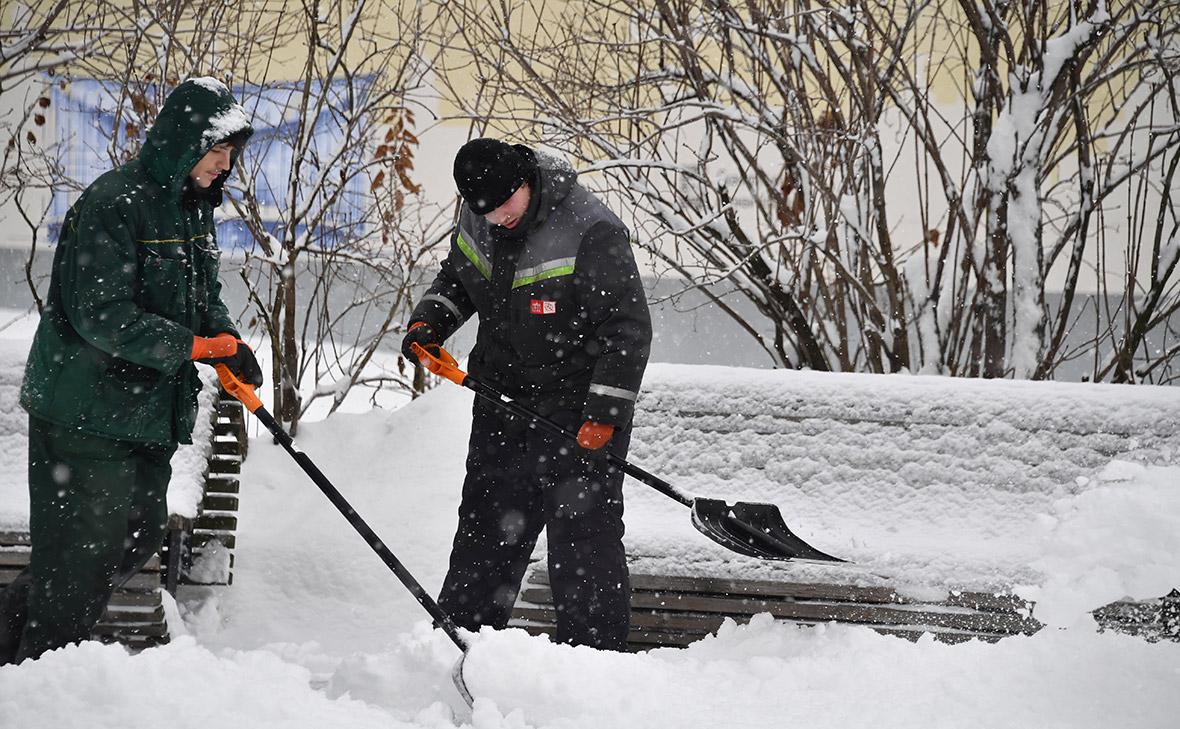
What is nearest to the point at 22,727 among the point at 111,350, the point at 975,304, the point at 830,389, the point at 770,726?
the point at 111,350

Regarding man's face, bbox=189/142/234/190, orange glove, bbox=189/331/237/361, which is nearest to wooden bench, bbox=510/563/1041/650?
orange glove, bbox=189/331/237/361

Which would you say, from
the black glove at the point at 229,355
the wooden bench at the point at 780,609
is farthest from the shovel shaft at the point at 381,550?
the wooden bench at the point at 780,609

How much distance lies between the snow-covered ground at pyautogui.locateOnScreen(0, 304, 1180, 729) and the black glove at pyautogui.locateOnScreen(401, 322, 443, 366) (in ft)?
2.86

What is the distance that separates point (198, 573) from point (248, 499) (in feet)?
2.32

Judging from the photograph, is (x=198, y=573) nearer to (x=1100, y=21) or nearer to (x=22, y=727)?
(x=22, y=727)

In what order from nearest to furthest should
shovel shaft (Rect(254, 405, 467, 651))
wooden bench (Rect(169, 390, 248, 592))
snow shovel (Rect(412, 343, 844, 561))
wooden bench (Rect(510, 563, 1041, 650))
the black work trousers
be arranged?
shovel shaft (Rect(254, 405, 467, 651)) → the black work trousers → snow shovel (Rect(412, 343, 844, 561)) → wooden bench (Rect(510, 563, 1041, 650)) → wooden bench (Rect(169, 390, 248, 592))

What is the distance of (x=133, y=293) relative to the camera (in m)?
2.84

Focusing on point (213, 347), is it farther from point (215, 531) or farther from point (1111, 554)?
point (1111, 554)

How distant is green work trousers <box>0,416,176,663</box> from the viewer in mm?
2812

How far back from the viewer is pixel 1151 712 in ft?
8.61

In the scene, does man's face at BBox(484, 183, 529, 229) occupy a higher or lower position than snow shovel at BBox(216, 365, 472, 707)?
Answer: higher

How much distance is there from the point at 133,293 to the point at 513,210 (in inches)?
41.4

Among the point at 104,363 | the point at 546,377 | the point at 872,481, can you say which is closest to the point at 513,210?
the point at 546,377

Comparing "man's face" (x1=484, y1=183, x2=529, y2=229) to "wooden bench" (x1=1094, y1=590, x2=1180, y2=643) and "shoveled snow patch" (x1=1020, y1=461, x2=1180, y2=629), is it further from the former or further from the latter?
"wooden bench" (x1=1094, y1=590, x2=1180, y2=643)
